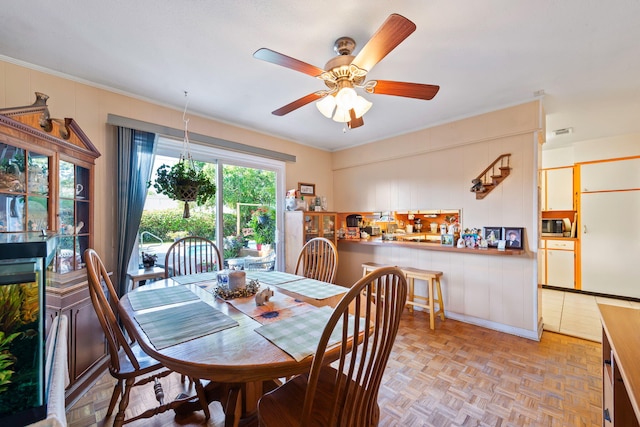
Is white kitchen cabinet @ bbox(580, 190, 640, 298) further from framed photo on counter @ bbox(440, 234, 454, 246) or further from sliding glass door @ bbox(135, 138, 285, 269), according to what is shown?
sliding glass door @ bbox(135, 138, 285, 269)

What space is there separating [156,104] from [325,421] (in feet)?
10.1

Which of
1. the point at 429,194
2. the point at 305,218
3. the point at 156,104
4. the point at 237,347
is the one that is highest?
the point at 156,104

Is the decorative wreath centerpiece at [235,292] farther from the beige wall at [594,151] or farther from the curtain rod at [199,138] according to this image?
the beige wall at [594,151]

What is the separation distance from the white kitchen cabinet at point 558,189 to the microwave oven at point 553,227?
200 millimetres

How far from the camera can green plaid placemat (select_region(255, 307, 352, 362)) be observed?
0.98 meters

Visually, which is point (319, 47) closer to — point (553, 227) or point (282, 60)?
point (282, 60)

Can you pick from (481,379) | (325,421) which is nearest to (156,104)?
(325,421)

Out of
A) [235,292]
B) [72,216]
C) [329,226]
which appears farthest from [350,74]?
[329,226]

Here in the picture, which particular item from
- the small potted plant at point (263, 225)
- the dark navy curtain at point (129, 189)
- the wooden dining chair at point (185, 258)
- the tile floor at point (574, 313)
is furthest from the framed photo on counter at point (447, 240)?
the dark navy curtain at point (129, 189)

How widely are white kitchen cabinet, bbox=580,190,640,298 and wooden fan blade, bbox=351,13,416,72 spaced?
4.69 m

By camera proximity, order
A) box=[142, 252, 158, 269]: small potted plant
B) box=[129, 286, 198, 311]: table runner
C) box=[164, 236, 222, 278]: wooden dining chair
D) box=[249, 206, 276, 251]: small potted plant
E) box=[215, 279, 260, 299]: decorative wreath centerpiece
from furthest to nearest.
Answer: box=[249, 206, 276, 251]: small potted plant → box=[142, 252, 158, 269]: small potted plant → box=[164, 236, 222, 278]: wooden dining chair → box=[215, 279, 260, 299]: decorative wreath centerpiece → box=[129, 286, 198, 311]: table runner

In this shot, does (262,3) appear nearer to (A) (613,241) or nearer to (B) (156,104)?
(B) (156,104)

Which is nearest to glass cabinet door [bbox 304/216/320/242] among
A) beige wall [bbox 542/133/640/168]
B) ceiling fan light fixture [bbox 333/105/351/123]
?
ceiling fan light fixture [bbox 333/105/351/123]

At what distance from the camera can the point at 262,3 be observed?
57.5 inches
